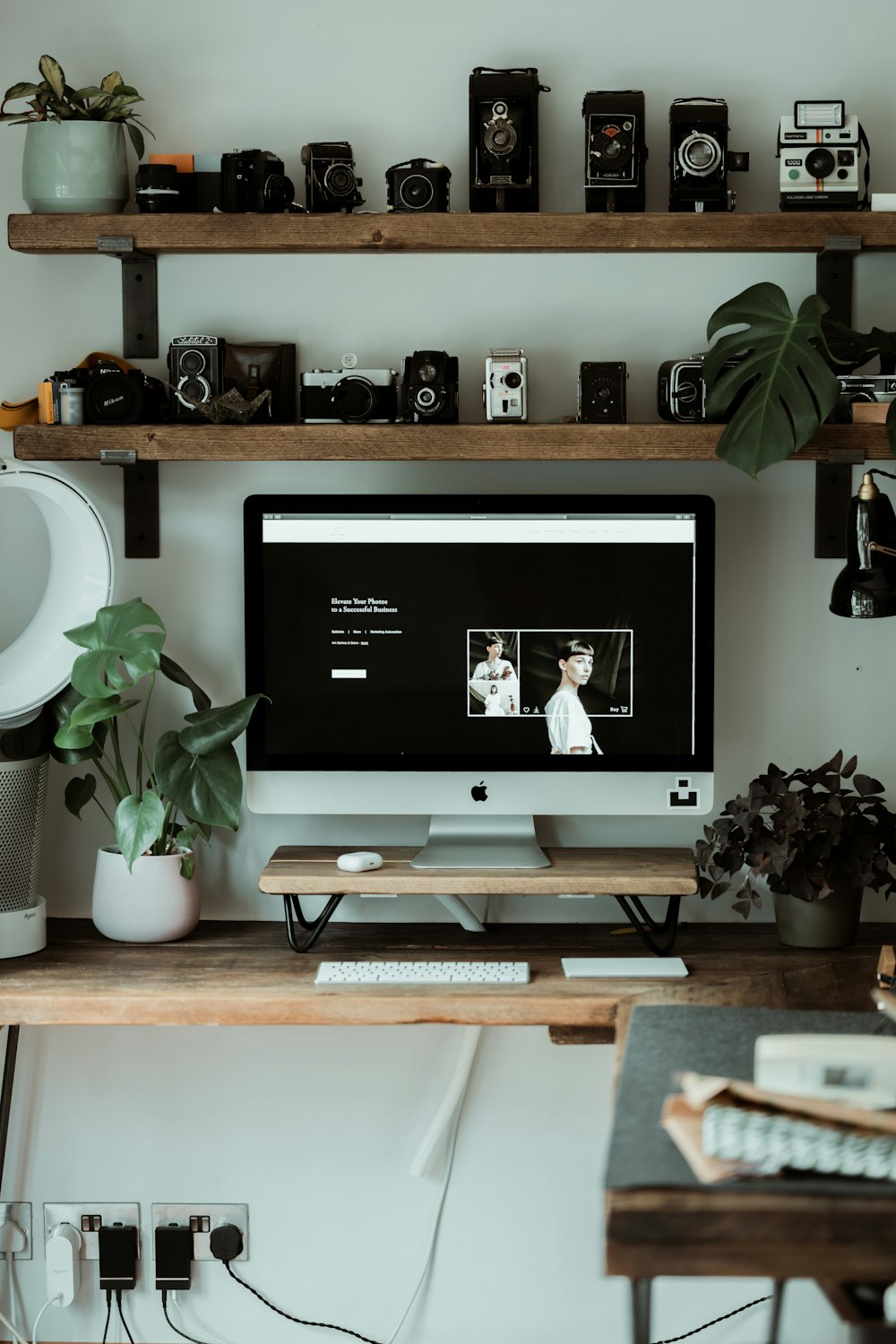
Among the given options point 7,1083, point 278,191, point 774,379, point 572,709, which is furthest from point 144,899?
point 774,379

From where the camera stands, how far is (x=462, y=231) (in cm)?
196

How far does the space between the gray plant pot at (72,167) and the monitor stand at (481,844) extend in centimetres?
110

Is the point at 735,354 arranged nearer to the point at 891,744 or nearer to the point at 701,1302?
the point at 891,744

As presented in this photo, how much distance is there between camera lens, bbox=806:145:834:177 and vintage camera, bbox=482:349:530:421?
0.51 metres

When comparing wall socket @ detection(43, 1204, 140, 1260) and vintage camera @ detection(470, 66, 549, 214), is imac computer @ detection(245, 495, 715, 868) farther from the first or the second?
wall socket @ detection(43, 1204, 140, 1260)

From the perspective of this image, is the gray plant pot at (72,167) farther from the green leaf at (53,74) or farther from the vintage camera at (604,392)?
the vintage camera at (604,392)

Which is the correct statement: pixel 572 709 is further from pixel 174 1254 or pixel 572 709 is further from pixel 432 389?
pixel 174 1254

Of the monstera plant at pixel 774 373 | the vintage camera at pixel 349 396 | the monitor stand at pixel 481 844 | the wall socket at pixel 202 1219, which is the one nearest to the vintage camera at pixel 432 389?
the vintage camera at pixel 349 396

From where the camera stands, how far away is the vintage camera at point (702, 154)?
197 cm

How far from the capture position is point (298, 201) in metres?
2.12

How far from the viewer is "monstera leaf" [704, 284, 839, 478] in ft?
5.95

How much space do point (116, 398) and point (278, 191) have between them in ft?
1.31

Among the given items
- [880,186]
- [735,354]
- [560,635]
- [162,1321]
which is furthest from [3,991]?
[880,186]

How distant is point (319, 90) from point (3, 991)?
1.47 m
